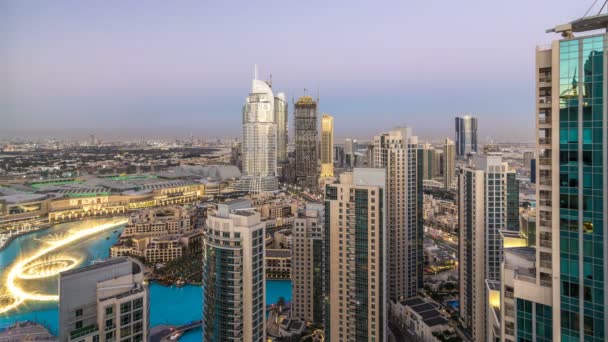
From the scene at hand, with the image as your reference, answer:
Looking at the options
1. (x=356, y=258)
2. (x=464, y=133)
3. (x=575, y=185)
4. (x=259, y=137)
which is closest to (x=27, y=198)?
(x=356, y=258)

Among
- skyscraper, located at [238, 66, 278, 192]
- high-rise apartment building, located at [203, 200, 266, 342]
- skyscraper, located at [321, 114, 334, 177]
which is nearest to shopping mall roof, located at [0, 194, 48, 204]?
high-rise apartment building, located at [203, 200, 266, 342]

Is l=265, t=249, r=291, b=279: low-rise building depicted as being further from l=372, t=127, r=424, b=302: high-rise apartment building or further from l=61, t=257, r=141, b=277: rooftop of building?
l=61, t=257, r=141, b=277: rooftop of building

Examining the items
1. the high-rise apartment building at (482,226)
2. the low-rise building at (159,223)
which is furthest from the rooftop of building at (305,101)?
the high-rise apartment building at (482,226)

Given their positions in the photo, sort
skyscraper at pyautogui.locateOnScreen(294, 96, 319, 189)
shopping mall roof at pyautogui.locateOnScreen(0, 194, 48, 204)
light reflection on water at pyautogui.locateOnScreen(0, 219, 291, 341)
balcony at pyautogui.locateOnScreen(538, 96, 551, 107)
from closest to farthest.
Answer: balcony at pyautogui.locateOnScreen(538, 96, 551, 107) < light reflection on water at pyautogui.locateOnScreen(0, 219, 291, 341) < shopping mall roof at pyautogui.locateOnScreen(0, 194, 48, 204) < skyscraper at pyautogui.locateOnScreen(294, 96, 319, 189)

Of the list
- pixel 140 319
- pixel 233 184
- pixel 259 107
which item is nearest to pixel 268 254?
pixel 140 319

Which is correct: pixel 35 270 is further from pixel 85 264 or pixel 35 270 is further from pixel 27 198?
pixel 27 198

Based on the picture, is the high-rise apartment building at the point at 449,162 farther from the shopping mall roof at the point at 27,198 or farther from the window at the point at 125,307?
the window at the point at 125,307
